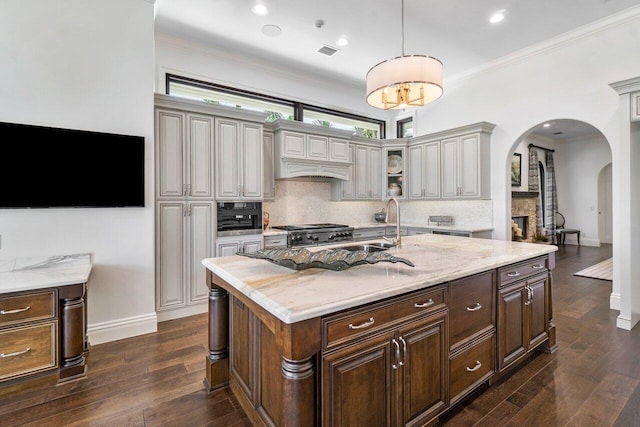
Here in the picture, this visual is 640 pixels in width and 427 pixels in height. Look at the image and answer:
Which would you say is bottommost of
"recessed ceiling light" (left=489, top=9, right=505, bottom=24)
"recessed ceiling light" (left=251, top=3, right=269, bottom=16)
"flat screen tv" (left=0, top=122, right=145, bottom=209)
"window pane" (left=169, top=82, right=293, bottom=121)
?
"flat screen tv" (left=0, top=122, right=145, bottom=209)

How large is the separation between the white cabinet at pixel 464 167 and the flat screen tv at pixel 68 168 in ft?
14.6

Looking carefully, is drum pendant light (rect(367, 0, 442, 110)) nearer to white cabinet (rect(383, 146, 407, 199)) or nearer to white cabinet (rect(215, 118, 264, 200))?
white cabinet (rect(215, 118, 264, 200))

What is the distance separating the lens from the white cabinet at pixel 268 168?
14.3ft

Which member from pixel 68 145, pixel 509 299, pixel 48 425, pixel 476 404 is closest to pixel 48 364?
pixel 48 425

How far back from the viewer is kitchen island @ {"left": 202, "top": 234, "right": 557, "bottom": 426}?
4.04 feet

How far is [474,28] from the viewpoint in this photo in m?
3.79

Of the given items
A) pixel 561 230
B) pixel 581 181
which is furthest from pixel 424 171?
pixel 581 181

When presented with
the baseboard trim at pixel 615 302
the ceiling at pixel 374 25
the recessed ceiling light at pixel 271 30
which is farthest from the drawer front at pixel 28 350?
the baseboard trim at pixel 615 302

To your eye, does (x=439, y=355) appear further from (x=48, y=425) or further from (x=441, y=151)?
(x=441, y=151)

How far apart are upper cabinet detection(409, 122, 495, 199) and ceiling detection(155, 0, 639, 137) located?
1.19 meters

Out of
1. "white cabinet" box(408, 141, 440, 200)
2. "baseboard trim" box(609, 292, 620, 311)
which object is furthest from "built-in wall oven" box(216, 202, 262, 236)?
"baseboard trim" box(609, 292, 620, 311)

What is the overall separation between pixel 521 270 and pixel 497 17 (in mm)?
3106

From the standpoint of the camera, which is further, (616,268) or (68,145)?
(616,268)

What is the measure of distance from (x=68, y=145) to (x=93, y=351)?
185cm
